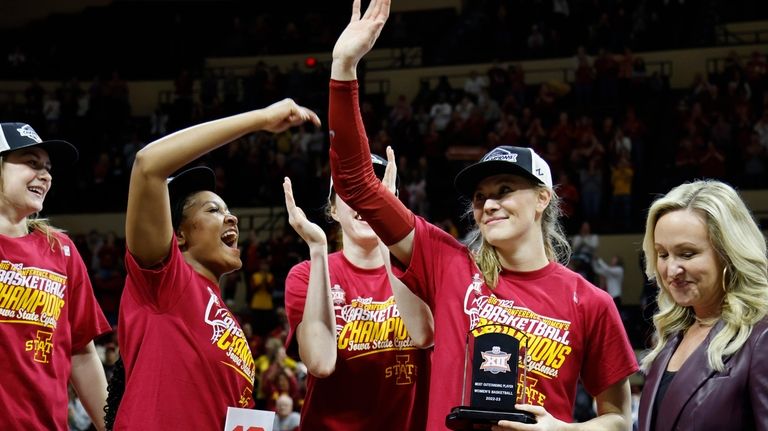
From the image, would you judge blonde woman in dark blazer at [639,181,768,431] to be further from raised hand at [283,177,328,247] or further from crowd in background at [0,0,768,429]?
crowd in background at [0,0,768,429]

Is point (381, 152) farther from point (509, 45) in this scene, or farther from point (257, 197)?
point (509, 45)

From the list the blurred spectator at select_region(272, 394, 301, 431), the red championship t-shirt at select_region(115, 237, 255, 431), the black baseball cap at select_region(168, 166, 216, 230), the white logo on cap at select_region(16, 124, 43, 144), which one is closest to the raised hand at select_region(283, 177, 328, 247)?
the black baseball cap at select_region(168, 166, 216, 230)

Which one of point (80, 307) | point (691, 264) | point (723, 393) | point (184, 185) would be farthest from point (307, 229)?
point (723, 393)

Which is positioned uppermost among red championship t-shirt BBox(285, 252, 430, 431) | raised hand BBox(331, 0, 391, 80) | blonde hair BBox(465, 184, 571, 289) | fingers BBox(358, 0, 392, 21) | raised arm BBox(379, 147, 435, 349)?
fingers BBox(358, 0, 392, 21)

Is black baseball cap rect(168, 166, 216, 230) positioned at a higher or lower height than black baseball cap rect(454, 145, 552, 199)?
lower

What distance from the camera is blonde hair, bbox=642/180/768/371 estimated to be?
10.00 feet

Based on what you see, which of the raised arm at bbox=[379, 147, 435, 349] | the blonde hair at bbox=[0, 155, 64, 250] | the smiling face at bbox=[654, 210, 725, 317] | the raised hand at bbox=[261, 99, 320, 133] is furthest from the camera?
the blonde hair at bbox=[0, 155, 64, 250]

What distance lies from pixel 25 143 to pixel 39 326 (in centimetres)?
80

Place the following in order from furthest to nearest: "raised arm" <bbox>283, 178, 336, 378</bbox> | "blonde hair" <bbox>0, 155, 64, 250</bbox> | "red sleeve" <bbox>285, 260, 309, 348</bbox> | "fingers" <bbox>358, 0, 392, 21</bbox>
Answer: "blonde hair" <bbox>0, 155, 64, 250</bbox> → "red sleeve" <bbox>285, 260, 309, 348</bbox> → "raised arm" <bbox>283, 178, 336, 378</bbox> → "fingers" <bbox>358, 0, 392, 21</bbox>

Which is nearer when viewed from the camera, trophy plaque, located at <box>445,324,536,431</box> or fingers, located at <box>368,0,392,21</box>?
trophy plaque, located at <box>445,324,536,431</box>

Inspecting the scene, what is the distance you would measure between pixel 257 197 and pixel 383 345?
1293 cm

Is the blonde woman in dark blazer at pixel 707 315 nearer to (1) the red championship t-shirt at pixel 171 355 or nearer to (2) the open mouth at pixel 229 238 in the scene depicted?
(1) the red championship t-shirt at pixel 171 355

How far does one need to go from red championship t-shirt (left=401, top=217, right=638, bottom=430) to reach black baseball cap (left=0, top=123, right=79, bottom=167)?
1.80m

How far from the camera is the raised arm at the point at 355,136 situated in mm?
3344
